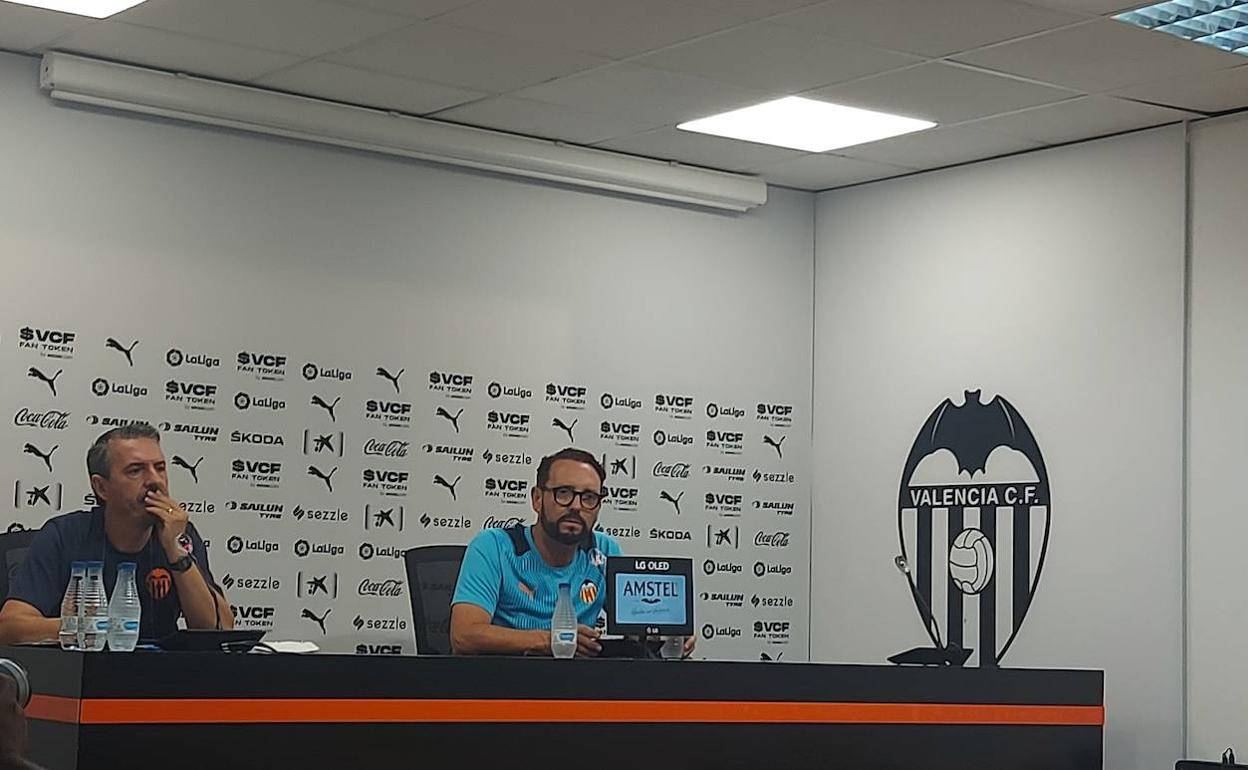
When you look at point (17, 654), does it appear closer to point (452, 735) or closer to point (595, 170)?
point (452, 735)

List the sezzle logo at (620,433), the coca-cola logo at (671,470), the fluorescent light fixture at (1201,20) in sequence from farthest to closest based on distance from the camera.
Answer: the coca-cola logo at (671,470), the sezzle logo at (620,433), the fluorescent light fixture at (1201,20)

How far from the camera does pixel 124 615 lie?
3.95 m

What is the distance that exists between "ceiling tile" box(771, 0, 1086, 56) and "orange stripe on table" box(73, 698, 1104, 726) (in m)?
1.99

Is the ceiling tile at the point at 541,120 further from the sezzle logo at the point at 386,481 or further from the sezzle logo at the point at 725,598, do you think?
the sezzle logo at the point at 725,598

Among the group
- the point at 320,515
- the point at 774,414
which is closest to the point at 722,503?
the point at 774,414

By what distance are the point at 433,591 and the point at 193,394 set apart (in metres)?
1.13

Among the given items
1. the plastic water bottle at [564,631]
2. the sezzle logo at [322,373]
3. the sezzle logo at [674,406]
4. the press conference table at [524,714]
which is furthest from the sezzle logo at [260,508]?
the press conference table at [524,714]

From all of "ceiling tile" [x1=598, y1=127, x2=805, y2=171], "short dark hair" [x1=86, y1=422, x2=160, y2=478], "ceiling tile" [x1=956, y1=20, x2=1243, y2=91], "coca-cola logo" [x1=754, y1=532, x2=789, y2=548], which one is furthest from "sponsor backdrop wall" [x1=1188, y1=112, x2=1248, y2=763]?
"short dark hair" [x1=86, y1=422, x2=160, y2=478]

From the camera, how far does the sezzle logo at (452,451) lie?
21.4 ft

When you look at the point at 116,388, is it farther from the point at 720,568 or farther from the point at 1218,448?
the point at 1218,448

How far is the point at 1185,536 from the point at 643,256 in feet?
7.83

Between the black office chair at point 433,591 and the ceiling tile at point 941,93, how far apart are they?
6.66ft

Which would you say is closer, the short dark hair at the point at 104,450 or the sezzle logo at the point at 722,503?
the short dark hair at the point at 104,450

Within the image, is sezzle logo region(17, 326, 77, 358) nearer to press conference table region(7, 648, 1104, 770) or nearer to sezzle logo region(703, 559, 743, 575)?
press conference table region(7, 648, 1104, 770)
